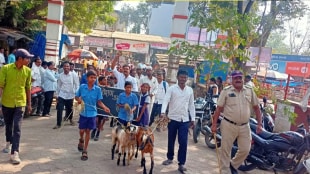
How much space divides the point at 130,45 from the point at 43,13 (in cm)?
1387

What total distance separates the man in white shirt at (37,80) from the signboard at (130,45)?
77.1ft

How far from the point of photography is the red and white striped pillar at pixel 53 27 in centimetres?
1273

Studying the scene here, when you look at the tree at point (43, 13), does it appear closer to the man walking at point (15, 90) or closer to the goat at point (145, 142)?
the man walking at point (15, 90)

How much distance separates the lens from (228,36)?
8961mm

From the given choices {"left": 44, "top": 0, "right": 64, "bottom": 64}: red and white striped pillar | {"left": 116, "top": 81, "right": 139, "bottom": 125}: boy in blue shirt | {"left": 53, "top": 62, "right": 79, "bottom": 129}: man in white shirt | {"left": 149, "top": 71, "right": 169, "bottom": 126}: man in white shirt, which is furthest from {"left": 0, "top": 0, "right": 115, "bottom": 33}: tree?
{"left": 116, "top": 81, "right": 139, "bottom": 125}: boy in blue shirt

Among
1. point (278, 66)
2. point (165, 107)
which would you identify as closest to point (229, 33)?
point (165, 107)

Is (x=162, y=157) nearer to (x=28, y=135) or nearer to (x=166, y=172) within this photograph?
(x=166, y=172)

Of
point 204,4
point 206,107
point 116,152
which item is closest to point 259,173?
point 206,107

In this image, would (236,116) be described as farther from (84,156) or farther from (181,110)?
(84,156)

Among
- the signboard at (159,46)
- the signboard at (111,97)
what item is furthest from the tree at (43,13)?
the signboard at (159,46)

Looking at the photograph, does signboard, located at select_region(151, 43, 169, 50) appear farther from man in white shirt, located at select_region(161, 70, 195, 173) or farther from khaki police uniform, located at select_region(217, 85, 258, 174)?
khaki police uniform, located at select_region(217, 85, 258, 174)

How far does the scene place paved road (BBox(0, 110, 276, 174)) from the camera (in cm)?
529

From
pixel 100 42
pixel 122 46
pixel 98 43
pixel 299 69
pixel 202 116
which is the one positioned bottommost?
pixel 202 116

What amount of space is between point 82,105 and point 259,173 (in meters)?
3.71
